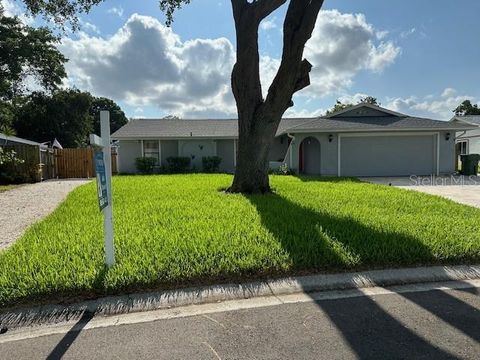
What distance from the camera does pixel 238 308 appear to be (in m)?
3.41

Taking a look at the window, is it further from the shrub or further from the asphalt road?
the asphalt road

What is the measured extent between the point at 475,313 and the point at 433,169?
54.9ft

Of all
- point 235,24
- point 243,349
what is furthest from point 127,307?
point 235,24

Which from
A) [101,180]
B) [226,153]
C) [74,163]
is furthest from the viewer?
[226,153]

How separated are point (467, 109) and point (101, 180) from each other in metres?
68.3

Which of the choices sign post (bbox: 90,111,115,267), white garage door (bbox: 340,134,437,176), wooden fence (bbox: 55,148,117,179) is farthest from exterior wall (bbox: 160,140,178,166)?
sign post (bbox: 90,111,115,267)

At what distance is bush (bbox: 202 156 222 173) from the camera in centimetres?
2122

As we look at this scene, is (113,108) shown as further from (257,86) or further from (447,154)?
(257,86)

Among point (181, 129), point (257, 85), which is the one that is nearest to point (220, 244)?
point (257, 85)

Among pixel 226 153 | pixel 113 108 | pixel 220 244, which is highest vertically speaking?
pixel 113 108

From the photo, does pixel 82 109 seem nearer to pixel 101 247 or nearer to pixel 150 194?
pixel 150 194

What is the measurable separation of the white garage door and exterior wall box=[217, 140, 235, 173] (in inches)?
284

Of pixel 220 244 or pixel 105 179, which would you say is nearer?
pixel 105 179

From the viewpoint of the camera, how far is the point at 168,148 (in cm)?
2233
